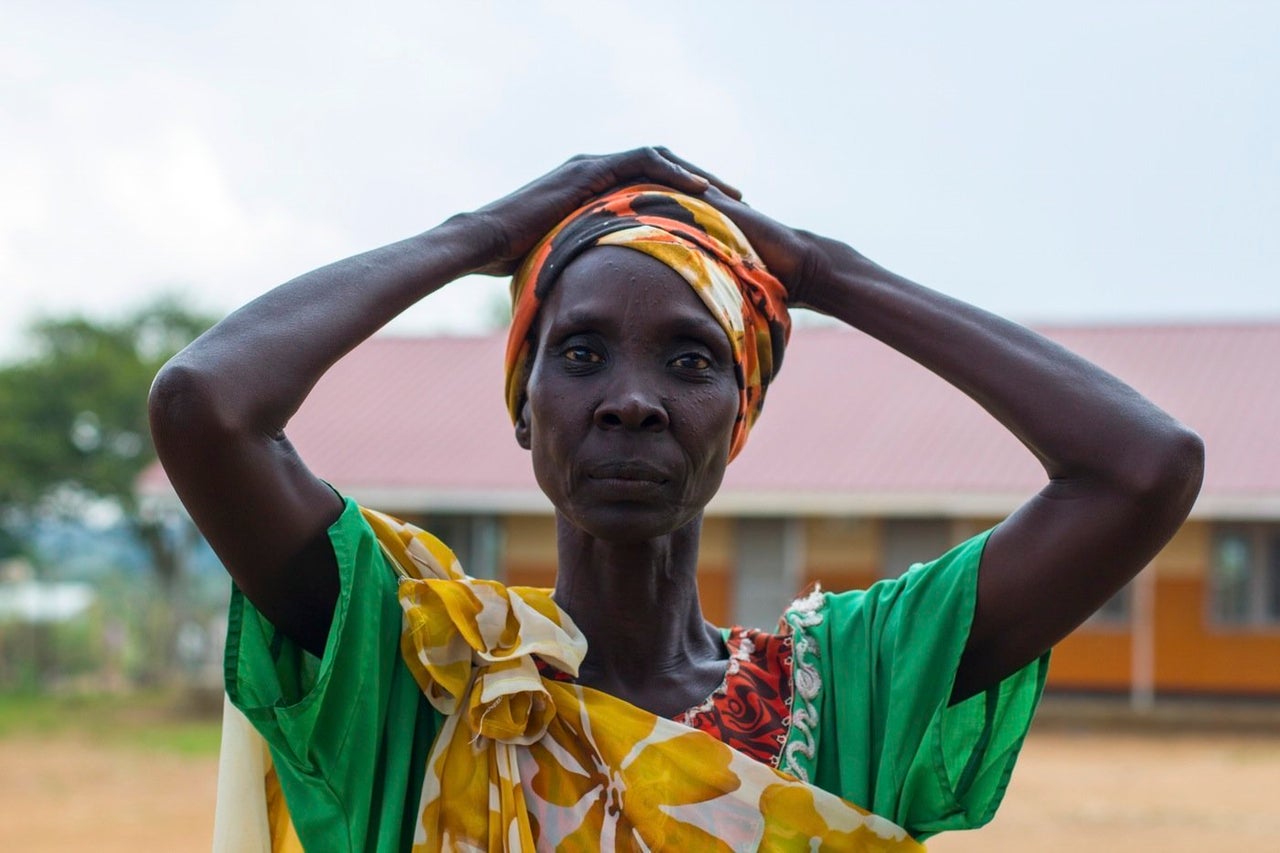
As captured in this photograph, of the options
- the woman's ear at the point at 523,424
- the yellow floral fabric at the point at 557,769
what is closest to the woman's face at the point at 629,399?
the woman's ear at the point at 523,424

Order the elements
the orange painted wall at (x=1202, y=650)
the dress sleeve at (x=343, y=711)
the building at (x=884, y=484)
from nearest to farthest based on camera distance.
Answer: the dress sleeve at (x=343, y=711)
the orange painted wall at (x=1202, y=650)
the building at (x=884, y=484)

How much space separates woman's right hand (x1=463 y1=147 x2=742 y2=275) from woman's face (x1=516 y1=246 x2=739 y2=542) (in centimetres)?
19

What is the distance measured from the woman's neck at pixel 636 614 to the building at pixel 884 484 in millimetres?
14424

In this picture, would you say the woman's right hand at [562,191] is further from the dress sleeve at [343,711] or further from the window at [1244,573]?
the window at [1244,573]

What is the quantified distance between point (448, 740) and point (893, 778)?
2.03ft

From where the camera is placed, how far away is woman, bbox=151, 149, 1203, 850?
1948mm

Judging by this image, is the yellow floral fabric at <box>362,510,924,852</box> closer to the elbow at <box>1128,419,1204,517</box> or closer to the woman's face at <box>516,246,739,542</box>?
the woman's face at <box>516,246,739,542</box>

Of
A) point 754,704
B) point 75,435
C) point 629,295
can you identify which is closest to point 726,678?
point 754,704

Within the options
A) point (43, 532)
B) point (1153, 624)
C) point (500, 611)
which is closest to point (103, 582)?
point (43, 532)

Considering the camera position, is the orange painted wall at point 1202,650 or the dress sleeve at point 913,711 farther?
the orange painted wall at point 1202,650

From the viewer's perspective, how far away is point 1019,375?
2141 millimetres

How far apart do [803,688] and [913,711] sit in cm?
17

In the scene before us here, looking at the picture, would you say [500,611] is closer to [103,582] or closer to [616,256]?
[616,256]

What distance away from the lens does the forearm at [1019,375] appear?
6.75ft
